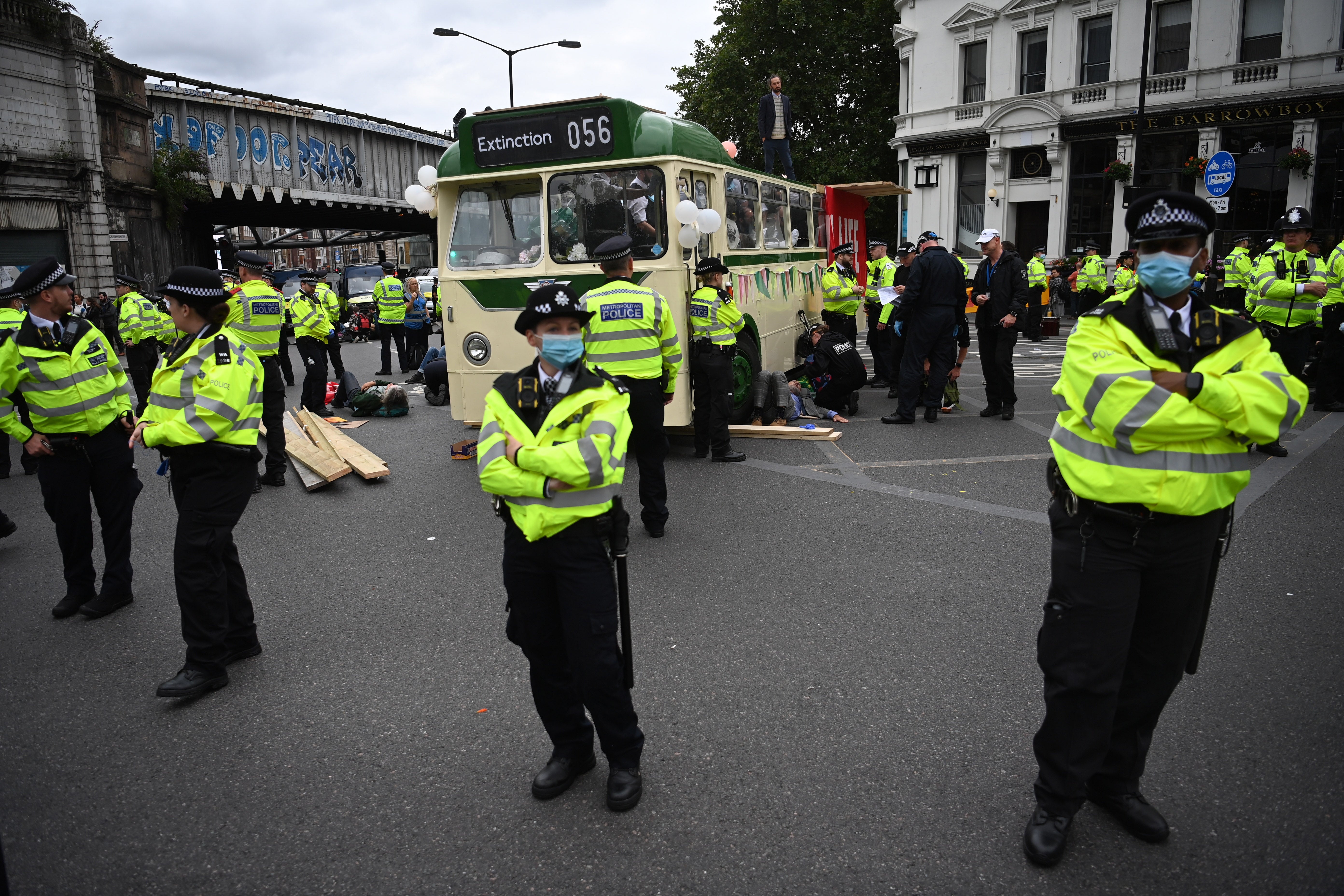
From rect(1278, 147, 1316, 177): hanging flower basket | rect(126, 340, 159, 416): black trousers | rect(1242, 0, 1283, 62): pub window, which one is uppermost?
rect(1242, 0, 1283, 62): pub window

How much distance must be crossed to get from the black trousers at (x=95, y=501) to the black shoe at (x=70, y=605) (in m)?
0.02

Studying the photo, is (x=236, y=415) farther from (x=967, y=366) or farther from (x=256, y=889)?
(x=967, y=366)

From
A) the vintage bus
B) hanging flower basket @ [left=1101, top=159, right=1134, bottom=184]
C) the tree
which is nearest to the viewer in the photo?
the vintage bus

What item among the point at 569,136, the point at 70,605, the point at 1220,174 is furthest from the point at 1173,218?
the point at 1220,174

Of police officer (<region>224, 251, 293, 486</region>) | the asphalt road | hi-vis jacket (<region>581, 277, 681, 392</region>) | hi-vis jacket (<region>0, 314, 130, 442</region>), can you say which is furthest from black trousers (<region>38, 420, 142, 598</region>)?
police officer (<region>224, 251, 293, 486</region>)

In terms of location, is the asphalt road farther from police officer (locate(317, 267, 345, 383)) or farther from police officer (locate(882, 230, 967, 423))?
police officer (locate(317, 267, 345, 383))

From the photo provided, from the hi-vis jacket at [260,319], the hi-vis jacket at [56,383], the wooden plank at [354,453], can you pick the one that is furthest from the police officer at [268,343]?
the hi-vis jacket at [56,383]

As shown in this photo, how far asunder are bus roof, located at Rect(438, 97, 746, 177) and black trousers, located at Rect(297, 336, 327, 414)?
4427mm

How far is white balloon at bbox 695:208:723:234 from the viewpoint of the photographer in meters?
8.41

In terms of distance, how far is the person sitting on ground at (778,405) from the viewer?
33.3ft

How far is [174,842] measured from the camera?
317cm

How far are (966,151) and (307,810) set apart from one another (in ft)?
107

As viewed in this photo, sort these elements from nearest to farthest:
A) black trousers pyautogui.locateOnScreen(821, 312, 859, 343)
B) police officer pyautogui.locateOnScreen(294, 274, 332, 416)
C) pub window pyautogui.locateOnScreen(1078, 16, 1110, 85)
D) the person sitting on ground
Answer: the person sitting on ground
police officer pyautogui.locateOnScreen(294, 274, 332, 416)
black trousers pyautogui.locateOnScreen(821, 312, 859, 343)
pub window pyautogui.locateOnScreen(1078, 16, 1110, 85)

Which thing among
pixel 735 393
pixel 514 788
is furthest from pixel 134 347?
pixel 514 788
